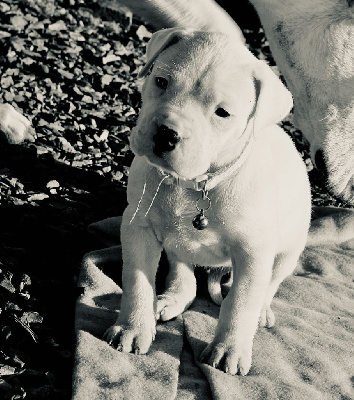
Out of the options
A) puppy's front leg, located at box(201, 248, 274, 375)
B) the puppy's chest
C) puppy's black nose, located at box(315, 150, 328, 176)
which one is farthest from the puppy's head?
puppy's black nose, located at box(315, 150, 328, 176)

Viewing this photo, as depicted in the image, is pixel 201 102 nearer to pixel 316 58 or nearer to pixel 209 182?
pixel 209 182

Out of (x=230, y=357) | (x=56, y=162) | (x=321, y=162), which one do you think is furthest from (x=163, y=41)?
(x=321, y=162)

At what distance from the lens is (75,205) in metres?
4.14

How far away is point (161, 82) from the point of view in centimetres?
265

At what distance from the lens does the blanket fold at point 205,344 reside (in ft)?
8.98

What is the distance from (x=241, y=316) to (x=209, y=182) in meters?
0.55

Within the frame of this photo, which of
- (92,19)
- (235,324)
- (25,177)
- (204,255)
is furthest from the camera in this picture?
(92,19)

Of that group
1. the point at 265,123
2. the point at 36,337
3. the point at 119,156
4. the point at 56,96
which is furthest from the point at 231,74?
the point at 56,96

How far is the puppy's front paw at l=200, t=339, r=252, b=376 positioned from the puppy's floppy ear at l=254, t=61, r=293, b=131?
871 mm

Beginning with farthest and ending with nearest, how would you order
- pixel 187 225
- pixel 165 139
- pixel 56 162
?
pixel 56 162 → pixel 187 225 → pixel 165 139

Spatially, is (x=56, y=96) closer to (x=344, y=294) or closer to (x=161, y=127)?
(x=344, y=294)

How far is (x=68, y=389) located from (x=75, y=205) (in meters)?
1.61

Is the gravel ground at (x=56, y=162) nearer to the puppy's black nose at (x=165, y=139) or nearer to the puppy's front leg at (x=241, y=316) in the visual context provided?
the puppy's front leg at (x=241, y=316)

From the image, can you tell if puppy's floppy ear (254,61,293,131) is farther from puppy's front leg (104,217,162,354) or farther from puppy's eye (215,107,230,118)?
puppy's front leg (104,217,162,354)
